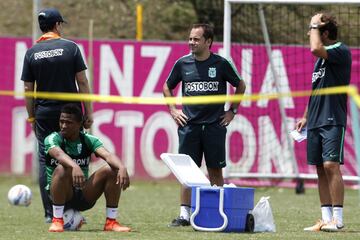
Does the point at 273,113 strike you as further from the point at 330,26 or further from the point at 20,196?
the point at 330,26

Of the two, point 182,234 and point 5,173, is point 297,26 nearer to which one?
point 5,173

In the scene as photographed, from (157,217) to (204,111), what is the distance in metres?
1.59

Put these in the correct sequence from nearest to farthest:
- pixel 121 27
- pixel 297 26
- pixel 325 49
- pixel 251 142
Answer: pixel 325 49 → pixel 251 142 → pixel 297 26 → pixel 121 27

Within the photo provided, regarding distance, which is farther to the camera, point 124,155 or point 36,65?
point 124,155

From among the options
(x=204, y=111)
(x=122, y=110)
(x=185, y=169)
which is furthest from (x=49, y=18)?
(x=122, y=110)

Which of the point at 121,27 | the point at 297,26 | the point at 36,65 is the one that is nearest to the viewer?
the point at 36,65

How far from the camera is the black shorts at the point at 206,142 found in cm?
1094

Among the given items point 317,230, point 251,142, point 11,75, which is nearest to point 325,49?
point 317,230

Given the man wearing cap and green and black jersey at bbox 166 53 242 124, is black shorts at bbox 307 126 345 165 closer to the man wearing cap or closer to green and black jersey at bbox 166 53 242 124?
green and black jersey at bbox 166 53 242 124

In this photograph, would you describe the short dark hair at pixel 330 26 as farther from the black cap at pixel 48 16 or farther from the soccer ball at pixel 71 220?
the soccer ball at pixel 71 220

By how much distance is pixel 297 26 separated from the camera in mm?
20453

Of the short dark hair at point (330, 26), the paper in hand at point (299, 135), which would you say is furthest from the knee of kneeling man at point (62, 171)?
the short dark hair at point (330, 26)

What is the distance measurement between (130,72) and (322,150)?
873 cm

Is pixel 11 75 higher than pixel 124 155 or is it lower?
higher
